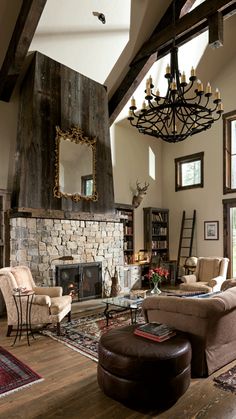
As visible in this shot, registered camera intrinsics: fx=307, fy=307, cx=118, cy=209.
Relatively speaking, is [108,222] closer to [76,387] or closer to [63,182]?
→ [63,182]

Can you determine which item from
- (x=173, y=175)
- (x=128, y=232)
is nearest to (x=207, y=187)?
(x=173, y=175)

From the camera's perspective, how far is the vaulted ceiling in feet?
16.8

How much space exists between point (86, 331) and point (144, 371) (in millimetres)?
2205

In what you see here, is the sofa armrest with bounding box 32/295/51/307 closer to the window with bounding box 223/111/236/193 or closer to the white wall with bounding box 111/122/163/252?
the white wall with bounding box 111/122/163/252

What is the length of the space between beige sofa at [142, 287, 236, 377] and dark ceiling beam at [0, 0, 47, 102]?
4676 millimetres

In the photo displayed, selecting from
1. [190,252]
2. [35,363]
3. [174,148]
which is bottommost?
[35,363]

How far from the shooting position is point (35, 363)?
3.44 meters

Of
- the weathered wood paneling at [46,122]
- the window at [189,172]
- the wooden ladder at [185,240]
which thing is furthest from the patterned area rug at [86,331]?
the window at [189,172]

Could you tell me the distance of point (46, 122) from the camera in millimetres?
5973

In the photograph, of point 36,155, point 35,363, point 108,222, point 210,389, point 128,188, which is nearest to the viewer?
point 210,389

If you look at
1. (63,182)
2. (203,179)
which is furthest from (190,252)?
(63,182)

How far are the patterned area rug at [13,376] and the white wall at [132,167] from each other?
528cm

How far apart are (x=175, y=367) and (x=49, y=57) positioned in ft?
19.2

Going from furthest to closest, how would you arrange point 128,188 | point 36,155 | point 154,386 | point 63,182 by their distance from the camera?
point 128,188 → point 63,182 → point 36,155 → point 154,386
